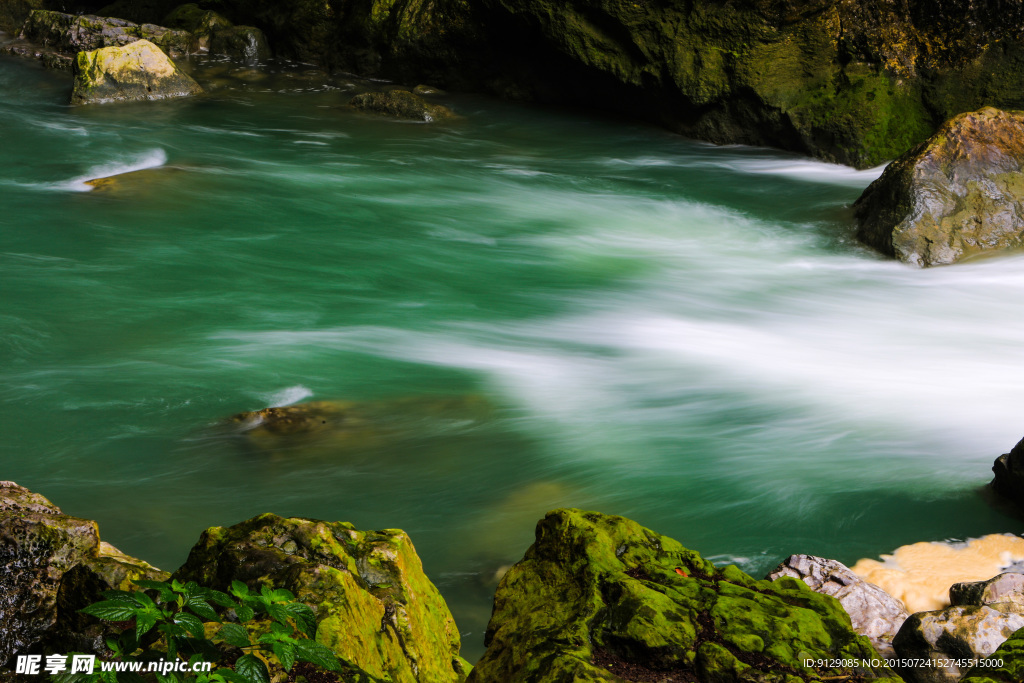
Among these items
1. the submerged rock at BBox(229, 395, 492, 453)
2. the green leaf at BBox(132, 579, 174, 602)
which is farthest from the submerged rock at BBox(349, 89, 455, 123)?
the green leaf at BBox(132, 579, 174, 602)

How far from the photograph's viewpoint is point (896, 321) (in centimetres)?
675

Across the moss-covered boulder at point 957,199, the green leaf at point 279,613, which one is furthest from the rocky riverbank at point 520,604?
the moss-covered boulder at point 957,199

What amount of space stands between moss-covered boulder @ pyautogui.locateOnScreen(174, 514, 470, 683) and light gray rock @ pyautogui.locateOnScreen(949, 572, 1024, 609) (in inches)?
79.6

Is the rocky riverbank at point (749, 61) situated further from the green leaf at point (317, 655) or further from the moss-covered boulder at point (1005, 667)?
the green leaf at point (317, 655)

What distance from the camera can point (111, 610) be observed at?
2.04m

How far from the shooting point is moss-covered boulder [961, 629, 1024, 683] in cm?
200

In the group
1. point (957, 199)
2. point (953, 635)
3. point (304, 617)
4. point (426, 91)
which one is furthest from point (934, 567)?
point (426, 91)

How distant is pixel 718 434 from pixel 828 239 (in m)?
3.95

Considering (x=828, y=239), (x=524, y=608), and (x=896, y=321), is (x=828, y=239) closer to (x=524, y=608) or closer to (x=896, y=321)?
(x=896, y=321)

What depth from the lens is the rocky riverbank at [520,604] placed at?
2146mm

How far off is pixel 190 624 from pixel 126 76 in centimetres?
1249

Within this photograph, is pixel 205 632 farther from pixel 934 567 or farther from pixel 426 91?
pixel 426 91

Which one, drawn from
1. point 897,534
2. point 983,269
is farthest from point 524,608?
point 983,269

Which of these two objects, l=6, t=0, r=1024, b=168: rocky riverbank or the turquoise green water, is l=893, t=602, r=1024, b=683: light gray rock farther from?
l=6, t=0, r=1024, b=168: rocky riverbank
